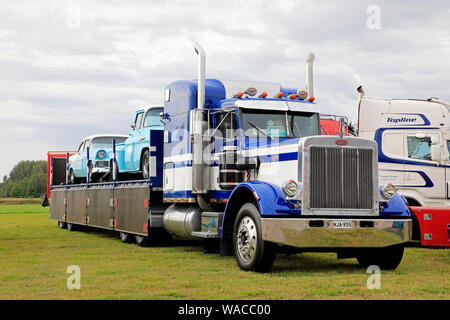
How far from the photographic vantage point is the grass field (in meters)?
7.74

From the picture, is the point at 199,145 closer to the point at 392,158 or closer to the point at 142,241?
the point at 142,241

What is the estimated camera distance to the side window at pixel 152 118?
15430 millimetres

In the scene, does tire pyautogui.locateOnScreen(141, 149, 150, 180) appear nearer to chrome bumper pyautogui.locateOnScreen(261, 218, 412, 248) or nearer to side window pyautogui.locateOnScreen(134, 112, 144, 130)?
side window pyautogui.locateOnScreen(134, 112, 144, 130)

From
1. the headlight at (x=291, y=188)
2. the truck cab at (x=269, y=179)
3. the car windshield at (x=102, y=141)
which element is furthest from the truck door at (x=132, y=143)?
the headlight at (x=291, y=188)

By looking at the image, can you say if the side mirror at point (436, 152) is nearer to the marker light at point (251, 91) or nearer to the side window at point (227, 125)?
the marker light at point (251, 91)

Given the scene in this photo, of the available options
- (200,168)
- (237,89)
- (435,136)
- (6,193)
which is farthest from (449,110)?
(6,193)

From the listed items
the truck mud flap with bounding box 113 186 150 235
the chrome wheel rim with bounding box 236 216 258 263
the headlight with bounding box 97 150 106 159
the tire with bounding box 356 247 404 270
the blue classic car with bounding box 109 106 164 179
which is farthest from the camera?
the headlight with bounding box 97 150 106 159

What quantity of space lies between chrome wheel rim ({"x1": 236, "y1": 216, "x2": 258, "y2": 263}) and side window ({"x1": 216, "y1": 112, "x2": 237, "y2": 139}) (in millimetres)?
1815

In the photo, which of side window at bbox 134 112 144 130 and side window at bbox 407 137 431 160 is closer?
side window at bbox 407 137 431 160

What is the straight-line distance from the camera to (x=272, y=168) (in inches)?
403

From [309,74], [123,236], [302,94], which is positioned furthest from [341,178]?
[123,236]

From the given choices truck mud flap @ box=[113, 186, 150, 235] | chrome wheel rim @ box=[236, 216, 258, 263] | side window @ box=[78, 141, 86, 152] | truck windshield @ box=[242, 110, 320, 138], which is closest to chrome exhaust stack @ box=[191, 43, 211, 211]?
truck windshield @ box=[242, 110, 320, 138]

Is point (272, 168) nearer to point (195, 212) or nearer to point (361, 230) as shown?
point (361, 230)

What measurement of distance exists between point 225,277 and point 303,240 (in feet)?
4.23
